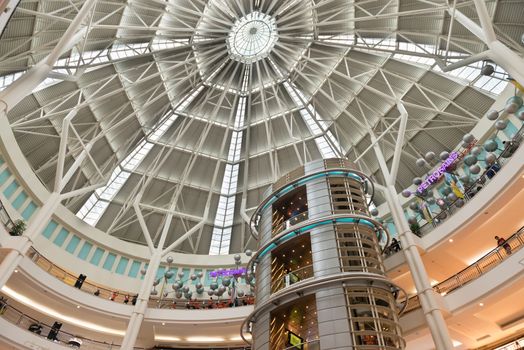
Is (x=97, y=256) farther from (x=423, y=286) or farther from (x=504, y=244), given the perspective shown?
(x=504, y=244)

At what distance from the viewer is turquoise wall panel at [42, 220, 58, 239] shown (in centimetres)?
3194

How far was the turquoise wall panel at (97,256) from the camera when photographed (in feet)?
115

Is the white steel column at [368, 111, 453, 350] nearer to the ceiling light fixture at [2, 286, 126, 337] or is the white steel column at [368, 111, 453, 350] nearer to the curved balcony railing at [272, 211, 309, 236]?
the curved balcony railing at [272, 211, 309, 236]

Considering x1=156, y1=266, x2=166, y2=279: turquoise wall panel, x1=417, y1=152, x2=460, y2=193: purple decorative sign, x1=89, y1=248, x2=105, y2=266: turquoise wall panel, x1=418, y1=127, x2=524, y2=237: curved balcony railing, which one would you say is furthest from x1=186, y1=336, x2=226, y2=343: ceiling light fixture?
x1=417, y1=152, x2=460, y2=193: purple decorative sign

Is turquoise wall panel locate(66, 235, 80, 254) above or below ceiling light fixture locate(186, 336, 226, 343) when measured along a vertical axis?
above

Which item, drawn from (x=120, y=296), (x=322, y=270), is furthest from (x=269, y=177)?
(x=322, y=270)

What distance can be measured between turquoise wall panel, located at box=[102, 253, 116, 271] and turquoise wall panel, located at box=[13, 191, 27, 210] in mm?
9670

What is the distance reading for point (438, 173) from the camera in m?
29.1

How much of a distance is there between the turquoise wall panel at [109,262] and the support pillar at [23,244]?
11.5 m

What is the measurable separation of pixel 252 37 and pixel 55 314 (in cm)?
3035

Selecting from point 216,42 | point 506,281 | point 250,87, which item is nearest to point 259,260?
point 506,281

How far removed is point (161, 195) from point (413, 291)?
25691 millimetres

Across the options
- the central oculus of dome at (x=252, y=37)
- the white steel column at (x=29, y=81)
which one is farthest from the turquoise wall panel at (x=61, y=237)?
the central oculus of dome at (x=252, y=37)

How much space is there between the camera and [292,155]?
39500 mm
